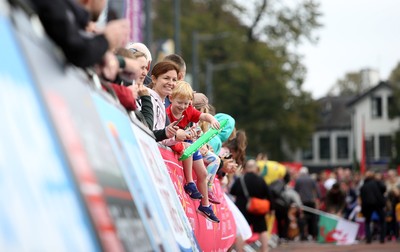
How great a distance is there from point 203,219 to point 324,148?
116971 mm

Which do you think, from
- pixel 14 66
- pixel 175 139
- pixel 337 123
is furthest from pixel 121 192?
pixel 337 123

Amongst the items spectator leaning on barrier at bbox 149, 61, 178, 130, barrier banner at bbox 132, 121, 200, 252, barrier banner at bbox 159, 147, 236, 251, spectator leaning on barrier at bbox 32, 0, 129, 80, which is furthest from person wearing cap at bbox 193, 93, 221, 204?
spectator leaning on barrier at bbox 32, 0, 129, 80

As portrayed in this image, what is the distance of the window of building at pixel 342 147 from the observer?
4862 inches

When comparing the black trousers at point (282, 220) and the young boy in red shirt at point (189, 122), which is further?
the black trousers at point (282, 220)

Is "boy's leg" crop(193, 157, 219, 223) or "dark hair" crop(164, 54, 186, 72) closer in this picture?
"boy's leg" crop(193, 157, 219, 223)

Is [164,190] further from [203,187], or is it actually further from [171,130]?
[203,187]

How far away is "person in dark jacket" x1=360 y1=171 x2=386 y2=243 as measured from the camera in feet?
107

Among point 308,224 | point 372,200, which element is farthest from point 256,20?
point 372,200

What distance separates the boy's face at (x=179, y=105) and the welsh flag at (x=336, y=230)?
24369 mm

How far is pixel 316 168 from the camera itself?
120 metres

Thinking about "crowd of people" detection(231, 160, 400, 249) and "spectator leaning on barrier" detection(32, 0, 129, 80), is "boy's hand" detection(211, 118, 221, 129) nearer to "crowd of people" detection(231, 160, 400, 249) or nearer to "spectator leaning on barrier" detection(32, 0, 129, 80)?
"spectator leaning on barrier" detection(32, 0, 129, 80)

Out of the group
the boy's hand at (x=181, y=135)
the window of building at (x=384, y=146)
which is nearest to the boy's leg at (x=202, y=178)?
the boy's hand at (x=181, y=135)

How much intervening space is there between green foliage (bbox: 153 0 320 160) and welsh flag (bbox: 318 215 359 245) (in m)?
44.3

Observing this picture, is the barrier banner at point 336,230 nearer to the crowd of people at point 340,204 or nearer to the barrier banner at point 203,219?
the crowd of people at point 340,204
